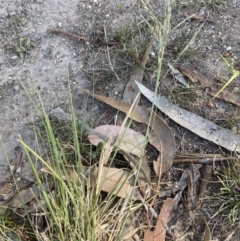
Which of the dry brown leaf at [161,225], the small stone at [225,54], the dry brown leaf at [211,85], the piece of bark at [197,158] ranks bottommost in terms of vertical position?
the dry brown leaf at [161,225]

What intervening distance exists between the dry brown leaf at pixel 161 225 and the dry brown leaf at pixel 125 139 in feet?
0.85

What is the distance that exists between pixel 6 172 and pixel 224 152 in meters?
1.03

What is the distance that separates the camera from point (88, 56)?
2.80m

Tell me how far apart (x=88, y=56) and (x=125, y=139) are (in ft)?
1.70

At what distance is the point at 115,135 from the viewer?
2.56m

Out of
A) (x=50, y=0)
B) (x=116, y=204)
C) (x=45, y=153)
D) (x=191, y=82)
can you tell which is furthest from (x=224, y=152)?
(x=50, y=0)

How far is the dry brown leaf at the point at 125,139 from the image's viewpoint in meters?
2.52

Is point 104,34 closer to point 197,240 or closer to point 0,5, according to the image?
point 0,5

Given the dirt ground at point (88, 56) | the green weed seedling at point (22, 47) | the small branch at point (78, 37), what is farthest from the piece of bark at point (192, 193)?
the green weed seedling at point (22, 47)

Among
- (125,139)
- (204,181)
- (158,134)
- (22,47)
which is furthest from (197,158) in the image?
(22,47)

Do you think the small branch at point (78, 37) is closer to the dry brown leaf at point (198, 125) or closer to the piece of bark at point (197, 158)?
the dry brown leaf at point (198, 125)

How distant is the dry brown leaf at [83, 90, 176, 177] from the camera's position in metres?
2.55

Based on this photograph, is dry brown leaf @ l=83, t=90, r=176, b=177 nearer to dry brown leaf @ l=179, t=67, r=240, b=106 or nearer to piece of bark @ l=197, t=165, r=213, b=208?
piece of bark @ l=197, t=165, r=213, b=208

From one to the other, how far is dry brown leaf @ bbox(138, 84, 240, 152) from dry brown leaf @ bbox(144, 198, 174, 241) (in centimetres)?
37
